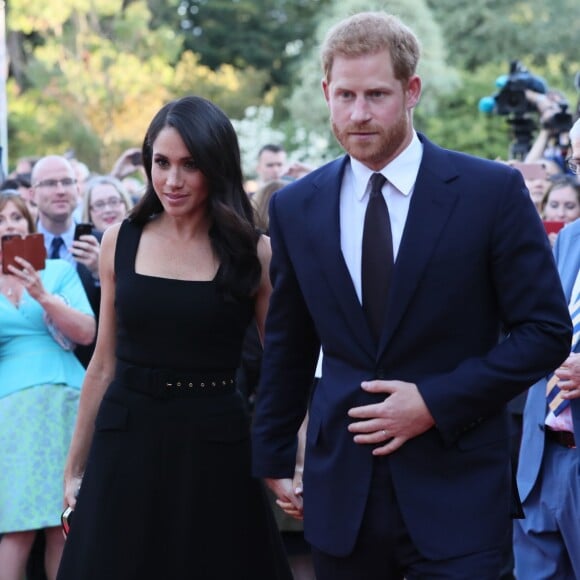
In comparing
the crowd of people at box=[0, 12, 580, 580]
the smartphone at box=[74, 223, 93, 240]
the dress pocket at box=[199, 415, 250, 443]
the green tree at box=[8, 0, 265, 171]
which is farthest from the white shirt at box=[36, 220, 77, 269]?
the green tree at box=[8, 0, 265, 171]

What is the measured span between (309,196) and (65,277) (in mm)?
2851

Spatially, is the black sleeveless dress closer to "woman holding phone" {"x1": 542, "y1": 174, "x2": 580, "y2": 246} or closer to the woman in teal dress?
the woman in teal dress

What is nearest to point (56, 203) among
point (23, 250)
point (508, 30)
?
point (23, 250)

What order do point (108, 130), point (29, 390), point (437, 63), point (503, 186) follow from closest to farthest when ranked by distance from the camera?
point (503, 186), point (29, 390), point (108, 130), point (437, 63)

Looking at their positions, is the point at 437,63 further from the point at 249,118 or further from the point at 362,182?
the point at 362,182

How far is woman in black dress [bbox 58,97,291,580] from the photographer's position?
4.20 metres

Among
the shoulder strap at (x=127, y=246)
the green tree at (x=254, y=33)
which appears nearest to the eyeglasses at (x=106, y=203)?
the shoulder strap at (x=127, y=246)

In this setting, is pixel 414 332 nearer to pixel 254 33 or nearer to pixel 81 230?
pixel 81 230

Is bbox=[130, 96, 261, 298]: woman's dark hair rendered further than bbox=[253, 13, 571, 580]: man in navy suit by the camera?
Yes

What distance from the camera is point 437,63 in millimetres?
34781

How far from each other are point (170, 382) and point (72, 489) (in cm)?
61

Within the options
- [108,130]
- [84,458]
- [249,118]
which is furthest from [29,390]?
[249,118]

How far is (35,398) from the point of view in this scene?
6.00 m

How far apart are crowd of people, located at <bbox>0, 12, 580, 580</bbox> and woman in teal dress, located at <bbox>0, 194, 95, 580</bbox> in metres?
0.01
